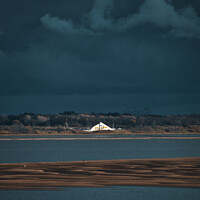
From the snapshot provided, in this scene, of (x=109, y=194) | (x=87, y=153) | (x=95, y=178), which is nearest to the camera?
(x=109, y=194)

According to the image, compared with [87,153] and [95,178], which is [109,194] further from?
[87,153]

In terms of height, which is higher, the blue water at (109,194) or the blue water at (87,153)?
the blue water at (87,153)

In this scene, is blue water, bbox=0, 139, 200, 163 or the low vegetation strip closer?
the low vegetation strip

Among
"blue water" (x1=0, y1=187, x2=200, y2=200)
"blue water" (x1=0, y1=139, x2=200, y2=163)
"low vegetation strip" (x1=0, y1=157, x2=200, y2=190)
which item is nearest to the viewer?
"blue water" (x1=0, y1=187, x2=200, y2=200)

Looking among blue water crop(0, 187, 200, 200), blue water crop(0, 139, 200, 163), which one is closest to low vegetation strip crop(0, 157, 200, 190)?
blue water crop(0, 187, 200, 200)

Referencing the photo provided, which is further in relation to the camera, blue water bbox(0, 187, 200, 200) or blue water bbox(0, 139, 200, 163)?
blue water bbox(0, 139, 200, 163)

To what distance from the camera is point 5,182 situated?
43094mm

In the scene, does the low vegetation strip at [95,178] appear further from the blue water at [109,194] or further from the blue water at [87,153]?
the blue water at [87,153]

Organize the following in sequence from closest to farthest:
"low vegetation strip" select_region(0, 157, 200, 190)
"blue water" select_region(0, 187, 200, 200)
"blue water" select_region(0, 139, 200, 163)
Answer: "blue water" select_region(0, 187, 200, 200) < "low vegetation strip" select_region(0, 157, 200, 190) < "blue water" select_region(0, 139, 200, 163)

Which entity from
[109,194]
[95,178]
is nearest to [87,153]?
[95,178]

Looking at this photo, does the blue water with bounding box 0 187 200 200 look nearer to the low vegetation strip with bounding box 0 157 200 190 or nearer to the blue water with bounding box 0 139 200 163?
the low vegetation strip with bounding box 0 157 200 190

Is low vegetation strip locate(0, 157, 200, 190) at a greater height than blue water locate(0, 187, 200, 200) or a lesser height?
greater

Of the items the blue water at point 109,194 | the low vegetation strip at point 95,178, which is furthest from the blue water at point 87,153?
the blue water at point 109,194

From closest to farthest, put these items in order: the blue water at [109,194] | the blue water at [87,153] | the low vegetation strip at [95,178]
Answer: the blue water at [109,194] → the low vegetation strip at [95,178] → the blue water at [87,153]
